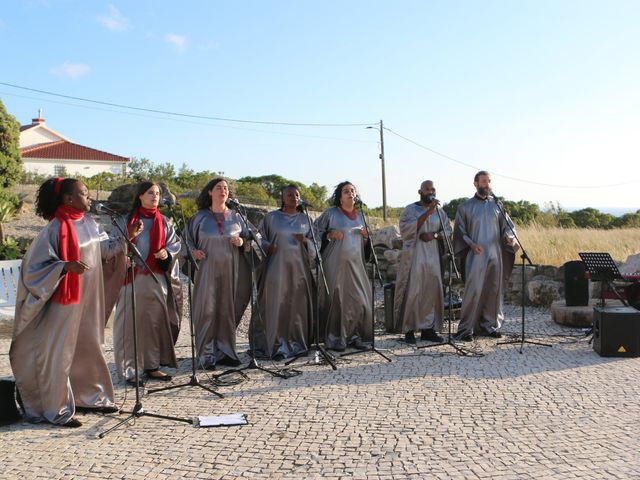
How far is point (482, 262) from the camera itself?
8.91 metres

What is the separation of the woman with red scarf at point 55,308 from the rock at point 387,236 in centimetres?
881

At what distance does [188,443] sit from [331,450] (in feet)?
3.63

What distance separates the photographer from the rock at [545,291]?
1162 centimetres

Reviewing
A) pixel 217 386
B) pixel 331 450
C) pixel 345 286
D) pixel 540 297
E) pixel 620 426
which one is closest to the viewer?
pixel 331 450

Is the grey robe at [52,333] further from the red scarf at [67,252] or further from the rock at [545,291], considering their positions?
the rock at [545,291]

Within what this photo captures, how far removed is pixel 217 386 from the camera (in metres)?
6.59

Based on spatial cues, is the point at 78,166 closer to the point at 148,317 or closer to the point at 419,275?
the point at 419,275

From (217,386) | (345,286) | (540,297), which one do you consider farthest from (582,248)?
(217,386)

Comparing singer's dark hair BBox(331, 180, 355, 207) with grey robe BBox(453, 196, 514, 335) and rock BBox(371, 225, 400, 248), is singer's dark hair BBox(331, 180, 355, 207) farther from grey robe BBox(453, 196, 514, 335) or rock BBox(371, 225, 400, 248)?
rock BBox(371, 225, 400, 248)

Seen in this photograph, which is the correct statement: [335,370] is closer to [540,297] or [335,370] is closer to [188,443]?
[188,443]

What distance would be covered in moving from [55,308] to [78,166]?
4649 centimetres

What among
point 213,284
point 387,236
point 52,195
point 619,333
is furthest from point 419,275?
point 387,236

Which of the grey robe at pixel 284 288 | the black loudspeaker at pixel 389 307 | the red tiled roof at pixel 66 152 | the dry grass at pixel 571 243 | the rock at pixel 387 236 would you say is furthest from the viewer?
the red tiled roof at pixel 66 152

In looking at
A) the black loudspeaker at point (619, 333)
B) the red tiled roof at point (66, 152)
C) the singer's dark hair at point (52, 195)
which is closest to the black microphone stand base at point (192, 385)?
the singer's dark hair at point (52, 195)
